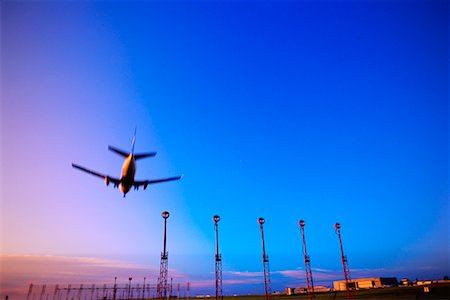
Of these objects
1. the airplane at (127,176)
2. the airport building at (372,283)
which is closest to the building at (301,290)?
the airport building at (372,283)

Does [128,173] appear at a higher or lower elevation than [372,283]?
higher

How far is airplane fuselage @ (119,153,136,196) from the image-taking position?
37.5 meters

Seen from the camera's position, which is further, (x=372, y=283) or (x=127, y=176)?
(x=372, y=283)

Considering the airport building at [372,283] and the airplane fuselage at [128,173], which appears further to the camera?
the airport building at [372,283]

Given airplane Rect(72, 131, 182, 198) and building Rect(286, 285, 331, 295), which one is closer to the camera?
airplane Rect(72, 131, 182, 198)

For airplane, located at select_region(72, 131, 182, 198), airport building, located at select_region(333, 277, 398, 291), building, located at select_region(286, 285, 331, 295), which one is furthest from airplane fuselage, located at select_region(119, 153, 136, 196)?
airport building, located at select_region(333, 277, 398, 291)

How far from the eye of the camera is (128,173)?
37.7m

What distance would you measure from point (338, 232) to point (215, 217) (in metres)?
23.3

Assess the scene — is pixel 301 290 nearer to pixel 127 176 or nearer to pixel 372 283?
pixel 372 283

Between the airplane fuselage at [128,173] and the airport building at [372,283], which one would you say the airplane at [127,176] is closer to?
the airplane fuselage at [128,173]

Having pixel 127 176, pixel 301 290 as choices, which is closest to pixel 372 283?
pixel 301 290

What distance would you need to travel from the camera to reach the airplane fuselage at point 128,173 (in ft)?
123

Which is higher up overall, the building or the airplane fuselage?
the airplane fuselage

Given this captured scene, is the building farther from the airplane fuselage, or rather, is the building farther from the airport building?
the airplane fuselage
